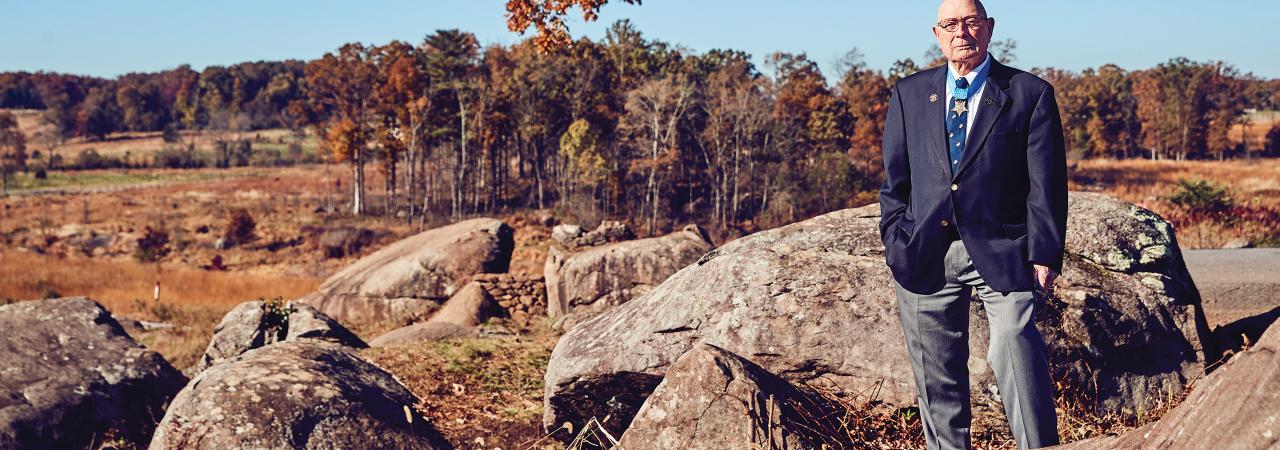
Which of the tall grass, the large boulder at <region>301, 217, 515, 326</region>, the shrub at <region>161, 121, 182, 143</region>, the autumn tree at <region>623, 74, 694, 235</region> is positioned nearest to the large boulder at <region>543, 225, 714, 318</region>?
the large boulder at <region>301, 217, 515, 326</region>

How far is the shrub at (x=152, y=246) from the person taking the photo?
5084cm

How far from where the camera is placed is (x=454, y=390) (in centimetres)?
824

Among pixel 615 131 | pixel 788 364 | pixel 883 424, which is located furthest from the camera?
pixel 615 131

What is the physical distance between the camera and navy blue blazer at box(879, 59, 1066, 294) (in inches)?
150

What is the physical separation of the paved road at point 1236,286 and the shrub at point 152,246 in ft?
168

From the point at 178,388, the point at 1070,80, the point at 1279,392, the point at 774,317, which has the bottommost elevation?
the point at 178,388

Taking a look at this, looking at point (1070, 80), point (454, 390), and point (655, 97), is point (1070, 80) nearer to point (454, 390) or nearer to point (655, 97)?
point (655, 97)

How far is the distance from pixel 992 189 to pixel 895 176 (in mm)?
465

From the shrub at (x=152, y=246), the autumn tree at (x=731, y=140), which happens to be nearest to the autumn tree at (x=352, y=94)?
the shrub at (x=152, y=246)

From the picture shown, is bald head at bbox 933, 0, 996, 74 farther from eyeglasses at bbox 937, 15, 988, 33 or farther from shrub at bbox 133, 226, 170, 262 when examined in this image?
shrub at bbox 133, 226, 170, 262

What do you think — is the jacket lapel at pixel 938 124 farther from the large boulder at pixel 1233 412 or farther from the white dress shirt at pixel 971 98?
the large boulder at pixel 1233 412

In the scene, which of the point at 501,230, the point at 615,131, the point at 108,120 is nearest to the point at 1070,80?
the point at 615,131

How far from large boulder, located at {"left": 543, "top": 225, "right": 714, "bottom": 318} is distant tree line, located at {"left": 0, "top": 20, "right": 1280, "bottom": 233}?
36.3 metres

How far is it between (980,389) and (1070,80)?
9679cm
